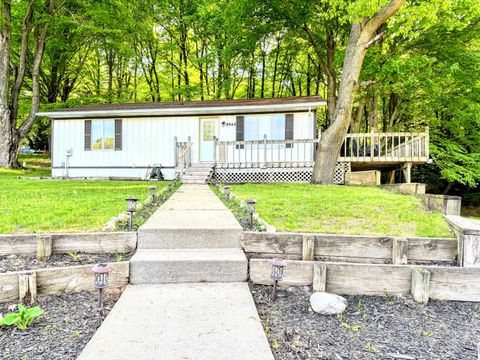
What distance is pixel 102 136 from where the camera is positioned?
13.8 m

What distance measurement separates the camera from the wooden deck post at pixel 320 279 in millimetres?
2758

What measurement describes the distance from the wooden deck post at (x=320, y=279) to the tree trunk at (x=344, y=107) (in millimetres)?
8068

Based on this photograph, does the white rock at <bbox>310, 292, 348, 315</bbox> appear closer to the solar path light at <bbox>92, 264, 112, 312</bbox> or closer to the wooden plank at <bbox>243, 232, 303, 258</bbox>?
the wooden plank at <bbox>243, 232, 303, 258</bbox>

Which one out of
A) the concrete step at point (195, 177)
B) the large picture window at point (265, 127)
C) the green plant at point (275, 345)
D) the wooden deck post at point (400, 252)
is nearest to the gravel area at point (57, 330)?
the green plant at point (275, 345)

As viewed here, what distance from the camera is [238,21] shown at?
1398 centimetres

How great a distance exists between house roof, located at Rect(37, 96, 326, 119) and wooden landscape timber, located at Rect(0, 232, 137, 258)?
9685mm

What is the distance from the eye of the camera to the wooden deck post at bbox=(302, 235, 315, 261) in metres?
3.26

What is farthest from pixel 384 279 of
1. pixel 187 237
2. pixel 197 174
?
pixel 197 174

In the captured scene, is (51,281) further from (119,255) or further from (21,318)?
(119,255)

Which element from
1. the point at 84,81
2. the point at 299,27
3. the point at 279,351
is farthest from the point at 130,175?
the point at 84,81

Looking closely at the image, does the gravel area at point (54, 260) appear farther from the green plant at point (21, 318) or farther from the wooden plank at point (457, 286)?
the wooden plank at point (457, 286)

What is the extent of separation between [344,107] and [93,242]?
9224 millimetres

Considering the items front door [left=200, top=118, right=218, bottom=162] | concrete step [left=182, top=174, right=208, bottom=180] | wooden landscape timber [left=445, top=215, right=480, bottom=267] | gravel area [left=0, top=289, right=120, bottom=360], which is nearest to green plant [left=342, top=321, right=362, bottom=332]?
wooden landscape timber [left=445, top=215, right=480, bottom=267]

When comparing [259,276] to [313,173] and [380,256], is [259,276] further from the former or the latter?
[313,173]
